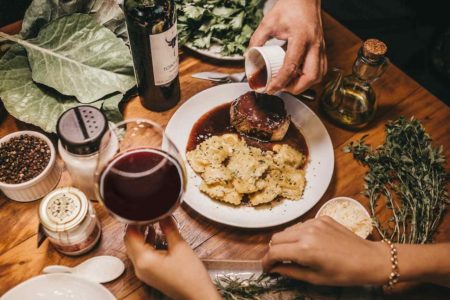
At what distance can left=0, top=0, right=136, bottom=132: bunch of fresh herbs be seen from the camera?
5.62 feet

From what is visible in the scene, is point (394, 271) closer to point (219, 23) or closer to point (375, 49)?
point (375, 49)

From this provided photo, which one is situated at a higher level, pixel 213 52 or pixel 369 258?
pixel 213 52

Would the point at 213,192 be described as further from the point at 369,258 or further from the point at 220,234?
the point at 369,258

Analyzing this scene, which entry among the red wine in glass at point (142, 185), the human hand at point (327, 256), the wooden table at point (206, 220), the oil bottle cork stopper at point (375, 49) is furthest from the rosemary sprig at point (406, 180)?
the red wine in glass at point (142, 185)

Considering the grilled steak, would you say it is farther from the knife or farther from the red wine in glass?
the red wine in glass

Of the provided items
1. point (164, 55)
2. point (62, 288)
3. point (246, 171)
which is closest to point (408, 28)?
point (246, 171)

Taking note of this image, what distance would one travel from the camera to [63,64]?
5.84ft

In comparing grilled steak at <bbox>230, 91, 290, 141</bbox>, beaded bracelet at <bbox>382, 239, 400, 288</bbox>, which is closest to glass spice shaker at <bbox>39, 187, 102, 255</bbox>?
grilled steak at <bbox>230, 91, 290, 141</bbox>

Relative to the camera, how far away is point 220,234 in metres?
1.58

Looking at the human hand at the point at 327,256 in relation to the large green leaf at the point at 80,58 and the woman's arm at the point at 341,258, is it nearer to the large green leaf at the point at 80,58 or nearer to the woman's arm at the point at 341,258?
the woman's arm at the point at 341,258

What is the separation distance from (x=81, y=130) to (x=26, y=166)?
0.34m

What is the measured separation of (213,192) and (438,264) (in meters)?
0.89

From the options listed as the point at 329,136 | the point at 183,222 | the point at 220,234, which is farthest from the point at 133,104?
the point at 329,136

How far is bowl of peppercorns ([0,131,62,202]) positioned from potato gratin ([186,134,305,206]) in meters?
0.59
